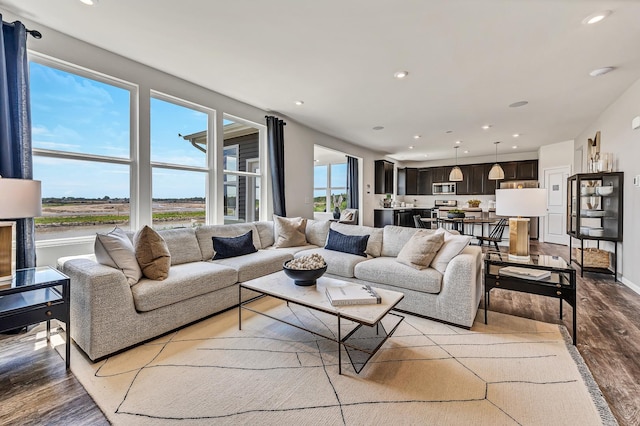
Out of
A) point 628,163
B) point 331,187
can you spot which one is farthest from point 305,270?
point 331,187

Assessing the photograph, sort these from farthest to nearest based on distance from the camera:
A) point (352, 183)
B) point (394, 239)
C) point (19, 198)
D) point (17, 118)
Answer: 1. point (352, 183)
2. point (394, 239)
3. point (17, 118)
4. point (19, 198)

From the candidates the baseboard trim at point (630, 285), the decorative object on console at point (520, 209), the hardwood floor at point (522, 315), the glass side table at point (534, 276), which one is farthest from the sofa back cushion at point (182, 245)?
the baseboard trim at point (630, 285)

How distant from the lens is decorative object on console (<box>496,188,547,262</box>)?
2.72 meters

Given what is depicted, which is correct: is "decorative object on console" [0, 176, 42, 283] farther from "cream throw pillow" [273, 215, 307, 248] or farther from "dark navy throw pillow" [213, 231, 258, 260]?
"cream throw pillow" [273, 215, 307, 248]

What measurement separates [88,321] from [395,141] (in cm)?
669

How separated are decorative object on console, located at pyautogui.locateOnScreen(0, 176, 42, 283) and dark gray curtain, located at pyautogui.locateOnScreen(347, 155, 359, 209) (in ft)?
22.5

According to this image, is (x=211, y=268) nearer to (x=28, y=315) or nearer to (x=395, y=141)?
(x=28, y=315)

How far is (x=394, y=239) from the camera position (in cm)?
348

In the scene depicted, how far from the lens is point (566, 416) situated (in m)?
1.49

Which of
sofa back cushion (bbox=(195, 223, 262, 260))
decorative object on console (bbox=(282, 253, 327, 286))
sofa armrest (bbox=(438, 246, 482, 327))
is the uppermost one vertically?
sofa back cushion (bbox=(195, 223, 262, 260))

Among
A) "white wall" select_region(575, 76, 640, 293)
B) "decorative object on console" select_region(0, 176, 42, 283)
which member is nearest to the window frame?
"decorative object on console" select_region(0, 176, 42, 283)

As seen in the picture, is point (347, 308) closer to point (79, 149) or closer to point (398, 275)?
point (398, 275)

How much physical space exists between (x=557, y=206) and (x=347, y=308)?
792 centimetres

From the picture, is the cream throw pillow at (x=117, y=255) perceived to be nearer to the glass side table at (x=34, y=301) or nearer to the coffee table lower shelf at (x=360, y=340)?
the glass side table at (x=34, y=301)
